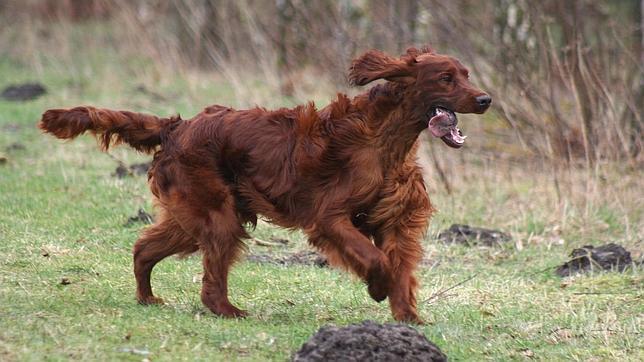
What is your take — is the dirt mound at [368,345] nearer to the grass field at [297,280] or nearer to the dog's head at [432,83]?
the grass field at [297,280]

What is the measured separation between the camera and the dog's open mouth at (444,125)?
5.84 m

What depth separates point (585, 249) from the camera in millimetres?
8336

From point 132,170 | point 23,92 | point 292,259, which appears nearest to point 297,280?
point 292,259

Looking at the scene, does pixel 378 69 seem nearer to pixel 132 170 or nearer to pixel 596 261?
pixel 596 261

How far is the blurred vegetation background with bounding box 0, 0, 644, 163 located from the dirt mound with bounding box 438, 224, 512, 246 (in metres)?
1.23

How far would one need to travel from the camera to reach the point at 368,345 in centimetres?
509

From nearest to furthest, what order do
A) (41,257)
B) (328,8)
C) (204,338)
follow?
(204,338)
(41,257)
(328,8)

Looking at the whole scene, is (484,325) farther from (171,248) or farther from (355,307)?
(171,248)

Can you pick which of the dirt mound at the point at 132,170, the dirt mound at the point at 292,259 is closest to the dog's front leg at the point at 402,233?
the dirt mound at the point at 292,259

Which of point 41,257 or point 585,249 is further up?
point 41,257

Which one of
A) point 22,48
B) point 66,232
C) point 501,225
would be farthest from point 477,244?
point 22,48

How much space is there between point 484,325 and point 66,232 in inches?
138

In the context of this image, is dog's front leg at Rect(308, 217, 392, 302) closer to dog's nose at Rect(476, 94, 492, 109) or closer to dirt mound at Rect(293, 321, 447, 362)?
dirt mound at Rect(293, 321, 447, 362)

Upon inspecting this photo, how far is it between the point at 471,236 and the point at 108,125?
12.1ft
